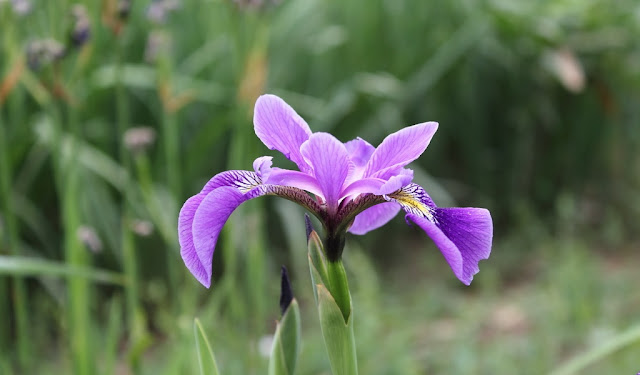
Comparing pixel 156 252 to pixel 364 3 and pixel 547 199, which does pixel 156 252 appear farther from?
pixel 547 199

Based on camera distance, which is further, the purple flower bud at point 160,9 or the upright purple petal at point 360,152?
the purple flower bud at point 160,9

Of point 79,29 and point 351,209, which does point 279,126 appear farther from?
point 79,29

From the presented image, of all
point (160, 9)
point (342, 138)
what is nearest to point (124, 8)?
point (160, 9)

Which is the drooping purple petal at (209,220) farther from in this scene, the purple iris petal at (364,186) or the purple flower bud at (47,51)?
the purple flower bud at (47,51)

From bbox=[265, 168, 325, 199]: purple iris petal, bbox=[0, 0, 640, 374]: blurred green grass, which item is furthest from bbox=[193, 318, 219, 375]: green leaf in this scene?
bbox=[0, 0, 640, 374]: blurred green grass

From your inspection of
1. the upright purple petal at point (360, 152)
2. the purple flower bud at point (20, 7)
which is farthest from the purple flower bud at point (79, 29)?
the upright purple petal at point (360, 152)

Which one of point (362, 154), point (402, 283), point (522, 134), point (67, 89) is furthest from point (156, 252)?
point (362, 154)

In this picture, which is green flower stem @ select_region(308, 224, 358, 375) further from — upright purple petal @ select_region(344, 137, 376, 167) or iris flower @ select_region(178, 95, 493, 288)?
upright purple petal @ select_region(344, 137, 376, 167)
